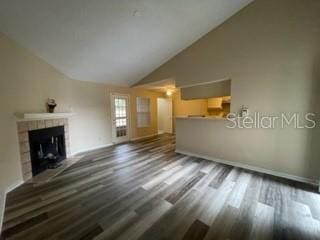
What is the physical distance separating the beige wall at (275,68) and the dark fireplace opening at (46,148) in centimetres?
432

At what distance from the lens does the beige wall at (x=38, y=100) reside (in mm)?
2605

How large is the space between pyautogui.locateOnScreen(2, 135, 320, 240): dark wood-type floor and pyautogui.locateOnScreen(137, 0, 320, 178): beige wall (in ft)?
1.74

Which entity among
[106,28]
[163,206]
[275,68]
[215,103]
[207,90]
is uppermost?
[106,28]

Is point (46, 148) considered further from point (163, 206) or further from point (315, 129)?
point (315, 129)

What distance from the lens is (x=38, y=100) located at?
346 centimetres

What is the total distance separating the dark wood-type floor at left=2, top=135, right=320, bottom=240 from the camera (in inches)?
67.6

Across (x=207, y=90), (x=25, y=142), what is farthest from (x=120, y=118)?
(x=207, y=90)

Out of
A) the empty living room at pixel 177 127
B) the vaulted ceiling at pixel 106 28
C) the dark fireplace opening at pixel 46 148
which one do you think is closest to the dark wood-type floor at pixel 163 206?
the empty living room at pixel 177 127

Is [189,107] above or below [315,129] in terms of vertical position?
above

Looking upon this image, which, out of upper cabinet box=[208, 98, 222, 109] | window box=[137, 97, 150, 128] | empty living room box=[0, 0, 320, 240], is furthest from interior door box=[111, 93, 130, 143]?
upper cabinet box=[208, 98, 222, 109]

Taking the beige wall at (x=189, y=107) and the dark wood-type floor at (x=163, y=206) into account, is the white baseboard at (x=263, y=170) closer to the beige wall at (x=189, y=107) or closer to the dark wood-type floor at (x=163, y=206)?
the dark wood-type floor at (x=163, y=206)

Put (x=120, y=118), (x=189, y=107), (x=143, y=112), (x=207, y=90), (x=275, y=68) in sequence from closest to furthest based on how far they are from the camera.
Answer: (x=275, y=68)
(x=207, y=90)
(x=120, y=118)
(x=189, y=107)
(x=143, y=112)

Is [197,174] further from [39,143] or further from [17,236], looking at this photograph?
[39,143]

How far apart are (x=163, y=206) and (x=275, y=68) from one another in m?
3.26
